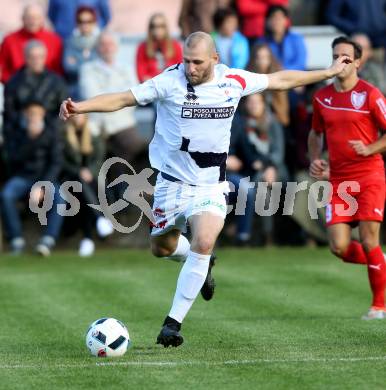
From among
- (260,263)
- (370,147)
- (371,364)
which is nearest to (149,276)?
(260,263)

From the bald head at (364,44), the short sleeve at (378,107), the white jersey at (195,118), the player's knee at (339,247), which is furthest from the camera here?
the bald head at (364,44)

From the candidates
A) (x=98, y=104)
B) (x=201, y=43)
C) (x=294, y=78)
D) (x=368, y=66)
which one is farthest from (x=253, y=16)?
(x=98, y=104)

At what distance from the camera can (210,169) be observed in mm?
9336

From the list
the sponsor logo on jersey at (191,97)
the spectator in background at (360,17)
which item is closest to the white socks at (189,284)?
the sponsor logo on jersey at (191,97)

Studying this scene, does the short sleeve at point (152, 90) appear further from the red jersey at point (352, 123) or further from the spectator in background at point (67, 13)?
the spectator in background at point (67, 13)

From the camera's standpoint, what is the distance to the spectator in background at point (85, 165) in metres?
16.5

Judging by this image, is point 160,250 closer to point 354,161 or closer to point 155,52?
point 354,161

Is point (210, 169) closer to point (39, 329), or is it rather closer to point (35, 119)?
point (39, 329)

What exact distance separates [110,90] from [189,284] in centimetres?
846

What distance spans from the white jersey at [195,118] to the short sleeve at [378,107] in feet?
5.44

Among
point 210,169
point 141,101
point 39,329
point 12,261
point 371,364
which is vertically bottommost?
point 12,261

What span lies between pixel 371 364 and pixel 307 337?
1439mm

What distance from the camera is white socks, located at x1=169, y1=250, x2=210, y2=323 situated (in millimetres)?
8711

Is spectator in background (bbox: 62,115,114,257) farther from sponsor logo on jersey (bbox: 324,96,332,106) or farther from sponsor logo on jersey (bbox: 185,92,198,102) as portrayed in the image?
sponsor logo on jersey (bbox: 185,92,198,102)
